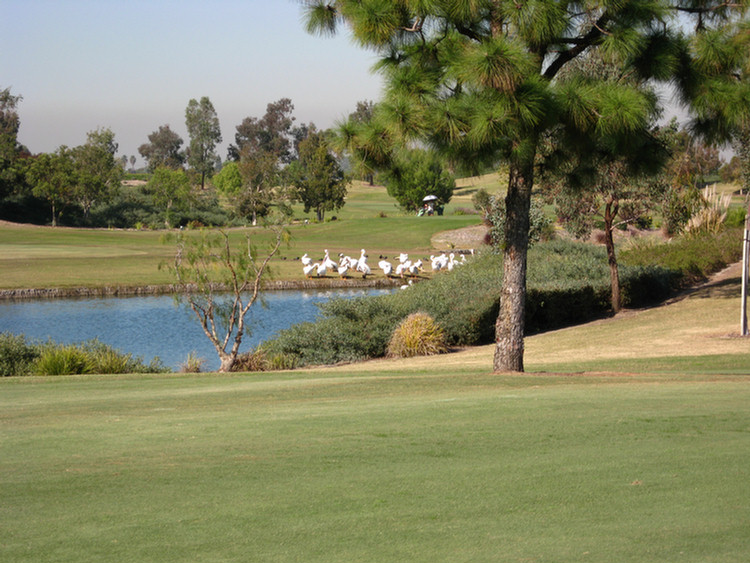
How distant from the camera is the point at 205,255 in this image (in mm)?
19531

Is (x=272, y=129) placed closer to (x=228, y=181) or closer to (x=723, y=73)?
(x=228, y=181)

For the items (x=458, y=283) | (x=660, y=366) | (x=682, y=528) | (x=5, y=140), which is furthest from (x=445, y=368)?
(x=5, y=140)

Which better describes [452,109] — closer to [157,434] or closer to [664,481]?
[157,434]

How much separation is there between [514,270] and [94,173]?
79532 mm

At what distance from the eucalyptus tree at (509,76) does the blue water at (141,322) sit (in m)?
9.40

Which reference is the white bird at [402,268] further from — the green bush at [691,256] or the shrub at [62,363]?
the shrub at [62,363]

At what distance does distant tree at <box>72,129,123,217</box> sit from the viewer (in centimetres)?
7856

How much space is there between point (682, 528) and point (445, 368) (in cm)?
1156

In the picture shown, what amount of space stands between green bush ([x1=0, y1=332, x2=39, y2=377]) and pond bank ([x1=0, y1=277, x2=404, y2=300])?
17.8 m

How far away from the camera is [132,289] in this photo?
128 ft

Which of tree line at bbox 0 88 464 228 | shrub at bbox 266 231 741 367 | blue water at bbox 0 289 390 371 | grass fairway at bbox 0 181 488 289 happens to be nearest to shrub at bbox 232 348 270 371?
shrub at bbox 266 231 741 367

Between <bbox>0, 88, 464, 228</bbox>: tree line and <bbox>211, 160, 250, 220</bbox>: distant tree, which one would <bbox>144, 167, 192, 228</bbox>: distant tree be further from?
<bbox>211, 160, 250, 220</bbox>: distant tree

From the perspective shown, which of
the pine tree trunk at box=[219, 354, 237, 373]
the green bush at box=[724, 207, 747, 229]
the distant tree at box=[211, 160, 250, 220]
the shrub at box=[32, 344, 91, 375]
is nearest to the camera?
the shrub at box=[32, 344, 91, 375]

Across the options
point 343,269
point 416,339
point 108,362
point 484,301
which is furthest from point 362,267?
point 108,362
